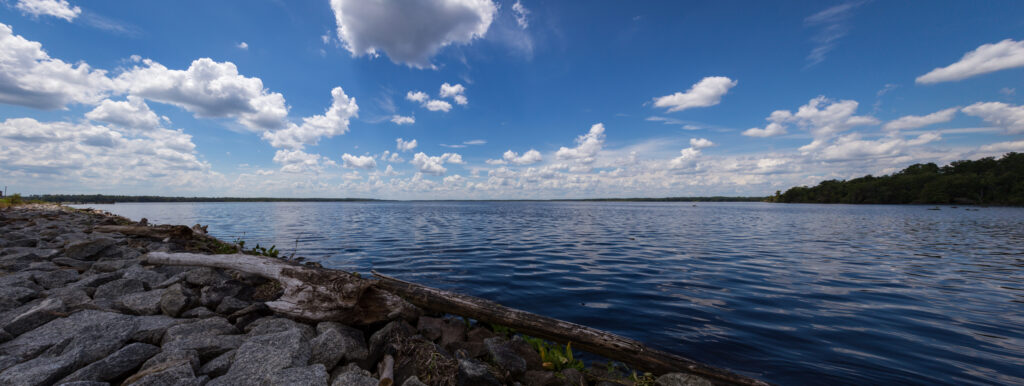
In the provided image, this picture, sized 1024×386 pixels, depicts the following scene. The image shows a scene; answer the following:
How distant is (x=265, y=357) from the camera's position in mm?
3984

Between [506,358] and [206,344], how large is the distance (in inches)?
155

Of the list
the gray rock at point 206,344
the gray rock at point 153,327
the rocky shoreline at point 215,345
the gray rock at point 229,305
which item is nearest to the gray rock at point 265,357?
the rocky shoreline at point 215,345

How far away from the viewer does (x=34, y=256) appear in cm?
808

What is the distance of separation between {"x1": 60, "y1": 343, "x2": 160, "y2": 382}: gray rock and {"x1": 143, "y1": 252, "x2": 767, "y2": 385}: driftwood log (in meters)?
1.82

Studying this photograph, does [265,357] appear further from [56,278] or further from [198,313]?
[56,278]

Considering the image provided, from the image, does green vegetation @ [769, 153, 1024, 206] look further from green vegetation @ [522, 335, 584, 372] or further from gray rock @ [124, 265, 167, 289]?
gray rock @ [124, 265, 167, 289]

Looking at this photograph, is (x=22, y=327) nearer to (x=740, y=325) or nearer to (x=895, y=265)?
(x=740, y=325)

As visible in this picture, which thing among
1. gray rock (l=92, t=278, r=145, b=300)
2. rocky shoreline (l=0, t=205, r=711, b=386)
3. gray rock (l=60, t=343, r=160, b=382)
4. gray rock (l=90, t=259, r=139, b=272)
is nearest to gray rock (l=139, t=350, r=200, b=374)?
→ rocky shoreline (l=0, t=205, r=711, b=386)

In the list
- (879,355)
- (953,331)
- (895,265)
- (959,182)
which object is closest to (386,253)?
(879,355)

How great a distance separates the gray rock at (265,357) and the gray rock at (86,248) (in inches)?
363

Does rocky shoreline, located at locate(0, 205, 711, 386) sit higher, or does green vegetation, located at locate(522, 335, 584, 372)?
rocky shoreline, located at locate(0, 205, 711, 386)

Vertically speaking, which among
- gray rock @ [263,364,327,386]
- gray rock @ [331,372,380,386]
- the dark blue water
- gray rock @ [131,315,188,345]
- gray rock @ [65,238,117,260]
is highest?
gray rock @ [65,238,117,260]

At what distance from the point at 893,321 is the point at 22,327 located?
15784mm

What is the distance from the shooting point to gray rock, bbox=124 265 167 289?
6.82 metres
